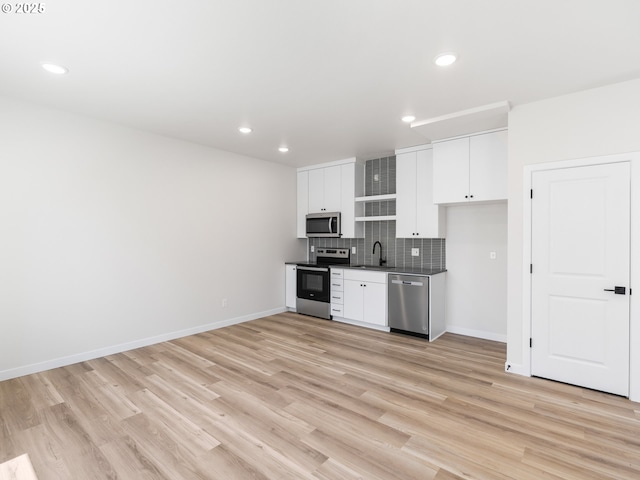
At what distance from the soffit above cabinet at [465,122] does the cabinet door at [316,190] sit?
2.19m

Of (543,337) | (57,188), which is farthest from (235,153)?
(543,337)

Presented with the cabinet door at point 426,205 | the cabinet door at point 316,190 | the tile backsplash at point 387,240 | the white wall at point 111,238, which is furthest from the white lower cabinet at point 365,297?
the white wall at point 111,238

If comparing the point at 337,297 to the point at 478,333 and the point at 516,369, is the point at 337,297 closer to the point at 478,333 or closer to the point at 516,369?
the point at 478,333

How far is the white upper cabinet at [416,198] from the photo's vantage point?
450 centimetres

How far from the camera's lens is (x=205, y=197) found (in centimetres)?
467

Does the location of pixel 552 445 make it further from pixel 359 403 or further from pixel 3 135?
pixel 3 135

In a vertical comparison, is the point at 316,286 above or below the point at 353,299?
above

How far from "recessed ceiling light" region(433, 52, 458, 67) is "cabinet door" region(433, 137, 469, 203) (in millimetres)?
1737

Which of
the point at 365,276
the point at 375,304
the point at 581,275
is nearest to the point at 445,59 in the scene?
the point at 581,275

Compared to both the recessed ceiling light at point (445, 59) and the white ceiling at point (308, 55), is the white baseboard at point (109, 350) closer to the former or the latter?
the white ceiling at point (308, 55)

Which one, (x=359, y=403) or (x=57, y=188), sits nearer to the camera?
(x=359, y=403)

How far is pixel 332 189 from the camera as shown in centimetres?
561

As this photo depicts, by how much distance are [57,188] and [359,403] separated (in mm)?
3705

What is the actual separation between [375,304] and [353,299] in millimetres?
405
